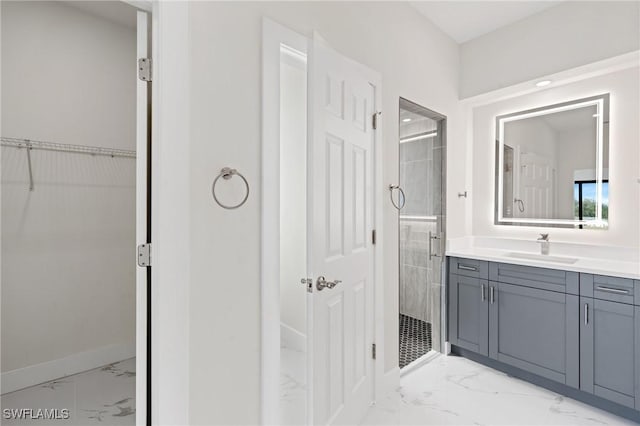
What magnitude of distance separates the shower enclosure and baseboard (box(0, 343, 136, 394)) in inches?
92.0

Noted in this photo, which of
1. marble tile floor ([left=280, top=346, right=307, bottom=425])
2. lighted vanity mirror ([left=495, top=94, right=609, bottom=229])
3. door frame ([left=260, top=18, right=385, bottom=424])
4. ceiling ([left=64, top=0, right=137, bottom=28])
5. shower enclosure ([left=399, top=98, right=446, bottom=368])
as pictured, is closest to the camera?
door frame ([left=260, top=18, right=385, bottom=424])

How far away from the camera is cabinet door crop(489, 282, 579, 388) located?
2.23m

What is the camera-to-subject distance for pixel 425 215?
2.97 metres

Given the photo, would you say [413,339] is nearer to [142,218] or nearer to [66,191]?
[142,218]

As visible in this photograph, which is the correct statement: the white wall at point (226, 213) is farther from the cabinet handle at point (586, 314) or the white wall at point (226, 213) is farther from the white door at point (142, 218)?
the cabinet handle at point (586, 314)

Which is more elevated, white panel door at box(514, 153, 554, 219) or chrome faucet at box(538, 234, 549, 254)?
white panel door at box(514, 153, 554, 219)

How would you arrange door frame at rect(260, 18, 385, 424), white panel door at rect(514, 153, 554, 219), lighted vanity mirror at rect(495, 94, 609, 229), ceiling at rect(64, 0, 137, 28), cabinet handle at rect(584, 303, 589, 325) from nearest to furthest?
door frame at rect(260, 18, 385, 424) < cabinet handle at rect(584, 303, 589, 325) < ceiling at rect(64, 0, 137, 28) < lighted vanity mirror at rect(495, 94, 609, 229) < white panel door at rect(514, 153, 554, 219)

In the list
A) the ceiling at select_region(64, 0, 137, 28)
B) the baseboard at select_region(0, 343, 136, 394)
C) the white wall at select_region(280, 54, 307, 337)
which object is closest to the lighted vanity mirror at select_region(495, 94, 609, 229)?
the white wall at select_region(280, 54, 307, 337)

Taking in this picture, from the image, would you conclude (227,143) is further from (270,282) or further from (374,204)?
(374,204)

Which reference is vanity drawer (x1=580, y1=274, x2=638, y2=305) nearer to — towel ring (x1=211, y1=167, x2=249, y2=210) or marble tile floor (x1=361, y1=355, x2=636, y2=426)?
marble tile floor (x1=361, y1=355, x2=636, y2=426)

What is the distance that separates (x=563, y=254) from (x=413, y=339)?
4.71ft

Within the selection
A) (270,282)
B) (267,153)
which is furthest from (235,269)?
(267,153)

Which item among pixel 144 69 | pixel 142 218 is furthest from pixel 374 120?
pixel 142 218

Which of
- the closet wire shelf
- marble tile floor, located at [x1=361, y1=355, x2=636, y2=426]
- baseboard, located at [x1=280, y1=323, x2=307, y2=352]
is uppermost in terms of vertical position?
the closet wire shelf
